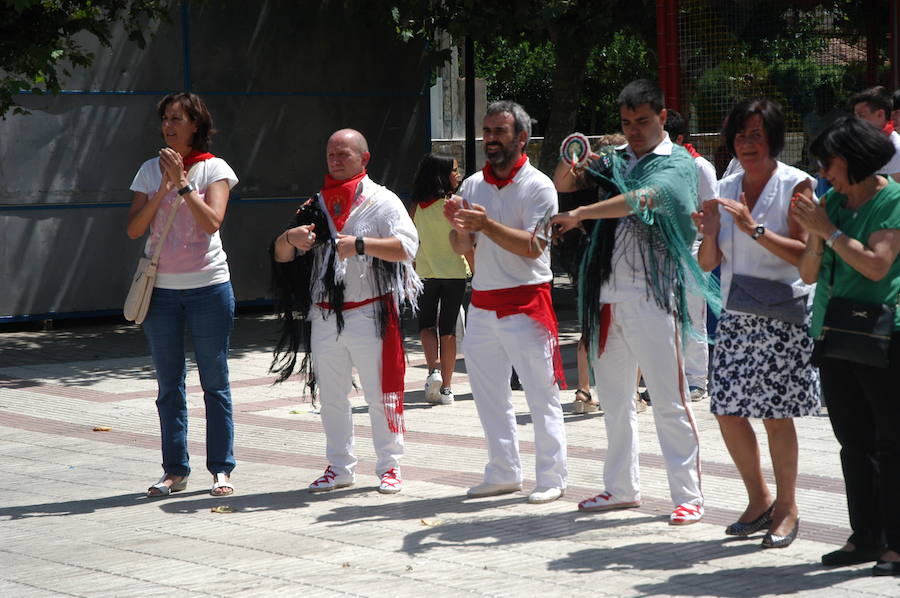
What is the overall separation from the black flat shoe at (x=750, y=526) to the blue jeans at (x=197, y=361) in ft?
8.76

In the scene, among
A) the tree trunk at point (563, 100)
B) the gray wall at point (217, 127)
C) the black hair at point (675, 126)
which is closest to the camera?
the black hair at point (675, 126)

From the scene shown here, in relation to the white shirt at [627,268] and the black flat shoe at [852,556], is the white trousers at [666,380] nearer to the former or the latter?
the white shirt at [627,268]

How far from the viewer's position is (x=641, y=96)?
5746 mm

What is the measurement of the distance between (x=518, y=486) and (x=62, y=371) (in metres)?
6.58

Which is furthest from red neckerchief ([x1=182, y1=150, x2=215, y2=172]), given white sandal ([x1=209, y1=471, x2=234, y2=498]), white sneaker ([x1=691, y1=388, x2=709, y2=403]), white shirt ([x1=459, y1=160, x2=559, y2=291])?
white sneaker ([x1=691, y1=388, x2=709, y2=403])

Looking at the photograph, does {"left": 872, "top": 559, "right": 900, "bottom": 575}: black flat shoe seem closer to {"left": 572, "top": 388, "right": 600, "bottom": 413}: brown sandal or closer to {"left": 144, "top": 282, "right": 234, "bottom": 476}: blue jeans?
{"left": 144, "top": 282, "right": 234, "bottom": 476}: blue jeans

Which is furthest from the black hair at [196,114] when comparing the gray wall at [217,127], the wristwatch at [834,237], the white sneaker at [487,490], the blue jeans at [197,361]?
the gray wall at [217,127]

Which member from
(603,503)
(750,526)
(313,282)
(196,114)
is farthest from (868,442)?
(196,114)

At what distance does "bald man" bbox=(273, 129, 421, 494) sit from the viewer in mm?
6590

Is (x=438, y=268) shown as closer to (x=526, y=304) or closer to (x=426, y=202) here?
(x=426, y=202)

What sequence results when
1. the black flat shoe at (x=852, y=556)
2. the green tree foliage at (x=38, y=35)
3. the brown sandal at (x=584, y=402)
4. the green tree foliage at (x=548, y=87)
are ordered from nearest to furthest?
the black flat shoe at (x=852, y=556) < the brown sandal at (x=584, y=402) < the green tree foliage at (x=38, y=35) < the green tree foliage at (x=548, y=87)

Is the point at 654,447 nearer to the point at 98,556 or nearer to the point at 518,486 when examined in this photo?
the point at 518,486

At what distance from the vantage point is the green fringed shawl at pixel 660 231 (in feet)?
18.8

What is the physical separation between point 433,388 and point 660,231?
13.6 feet
